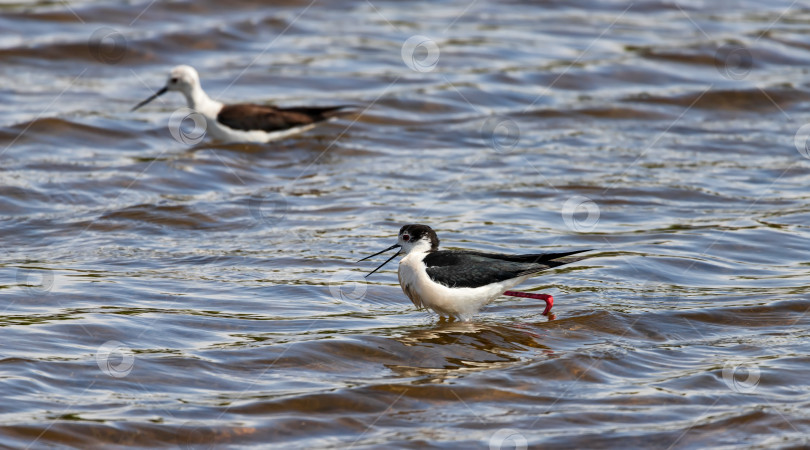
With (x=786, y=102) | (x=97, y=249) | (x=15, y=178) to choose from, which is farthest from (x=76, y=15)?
(x=786, y=102)

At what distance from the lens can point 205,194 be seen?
1096 cm

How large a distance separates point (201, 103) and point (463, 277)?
Result: 6.87 meters

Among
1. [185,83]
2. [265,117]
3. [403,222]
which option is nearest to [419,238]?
[403,222]

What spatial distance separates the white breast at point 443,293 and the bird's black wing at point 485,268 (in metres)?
0.05

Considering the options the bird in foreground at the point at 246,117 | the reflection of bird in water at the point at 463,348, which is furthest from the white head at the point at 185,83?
the reflection of bird in water at the point at 463,348

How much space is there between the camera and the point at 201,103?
13.4 m

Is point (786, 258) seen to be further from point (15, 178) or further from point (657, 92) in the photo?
point (15, 178)

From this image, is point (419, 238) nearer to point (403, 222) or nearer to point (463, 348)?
point (463, 348)

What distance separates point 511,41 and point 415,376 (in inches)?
442

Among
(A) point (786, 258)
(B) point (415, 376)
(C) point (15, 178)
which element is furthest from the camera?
(C) point (15, 178)

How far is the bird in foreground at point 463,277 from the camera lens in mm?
7398

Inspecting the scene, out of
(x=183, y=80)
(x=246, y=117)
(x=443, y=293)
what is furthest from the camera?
(x=183, y=80)

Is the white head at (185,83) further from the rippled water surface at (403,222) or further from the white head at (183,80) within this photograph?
the rippled water surface at (403,222)

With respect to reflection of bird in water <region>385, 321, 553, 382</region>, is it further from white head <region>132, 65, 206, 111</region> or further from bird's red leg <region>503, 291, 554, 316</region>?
white head <region>132, 65, 206, 111</region>
